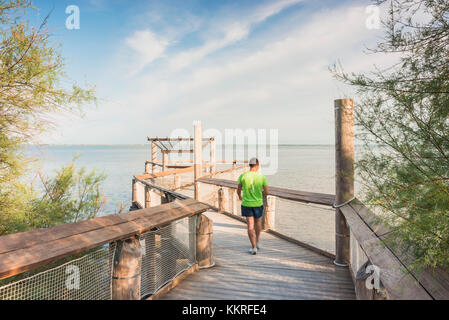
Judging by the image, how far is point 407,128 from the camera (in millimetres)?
2377

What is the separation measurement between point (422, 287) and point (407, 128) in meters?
1.37

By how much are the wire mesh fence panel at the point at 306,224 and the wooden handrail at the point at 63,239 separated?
1068 centimetres

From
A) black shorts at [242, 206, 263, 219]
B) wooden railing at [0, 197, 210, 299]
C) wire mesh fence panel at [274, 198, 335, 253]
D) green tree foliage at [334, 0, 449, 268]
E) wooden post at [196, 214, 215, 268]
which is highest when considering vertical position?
green tree foliage at [334, 0, 449, 268]

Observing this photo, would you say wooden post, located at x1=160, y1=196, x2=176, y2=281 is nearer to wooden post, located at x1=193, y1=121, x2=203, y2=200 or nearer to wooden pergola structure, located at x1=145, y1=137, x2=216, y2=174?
wooden post, located at x1=193, y1=121, x2=203, y2=200

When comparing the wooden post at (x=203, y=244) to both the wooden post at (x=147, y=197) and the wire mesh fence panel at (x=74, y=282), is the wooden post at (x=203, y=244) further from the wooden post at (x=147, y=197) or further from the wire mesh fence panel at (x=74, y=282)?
the wooden post at (x=147, y=197)

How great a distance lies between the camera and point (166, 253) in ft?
11.7

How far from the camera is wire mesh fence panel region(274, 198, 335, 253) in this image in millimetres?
14141

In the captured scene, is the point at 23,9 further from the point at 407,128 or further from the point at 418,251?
the point at 418,251

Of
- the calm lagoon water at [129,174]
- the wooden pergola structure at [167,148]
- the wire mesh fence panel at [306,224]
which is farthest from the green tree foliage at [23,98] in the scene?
the wooden pergola structure at [167,148]

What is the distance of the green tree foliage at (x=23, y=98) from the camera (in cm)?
367

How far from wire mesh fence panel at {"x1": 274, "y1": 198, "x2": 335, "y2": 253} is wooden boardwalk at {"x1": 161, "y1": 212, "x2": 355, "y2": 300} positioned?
8.38 metres

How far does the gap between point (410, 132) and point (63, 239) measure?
9.47 feet

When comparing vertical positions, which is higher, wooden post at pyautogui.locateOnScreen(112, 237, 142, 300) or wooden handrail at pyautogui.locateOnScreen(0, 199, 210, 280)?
wooden handrail at pyautogui.locateOnScreen(0, 199, 210, 280)

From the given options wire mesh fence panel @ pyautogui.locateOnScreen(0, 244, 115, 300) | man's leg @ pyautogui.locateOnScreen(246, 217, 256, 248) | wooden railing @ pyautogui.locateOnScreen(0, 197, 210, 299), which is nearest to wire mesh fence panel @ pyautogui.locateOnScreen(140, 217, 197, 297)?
wooden railing @ pyautogui.locateOnScreen(0, 197, 210, 299)
